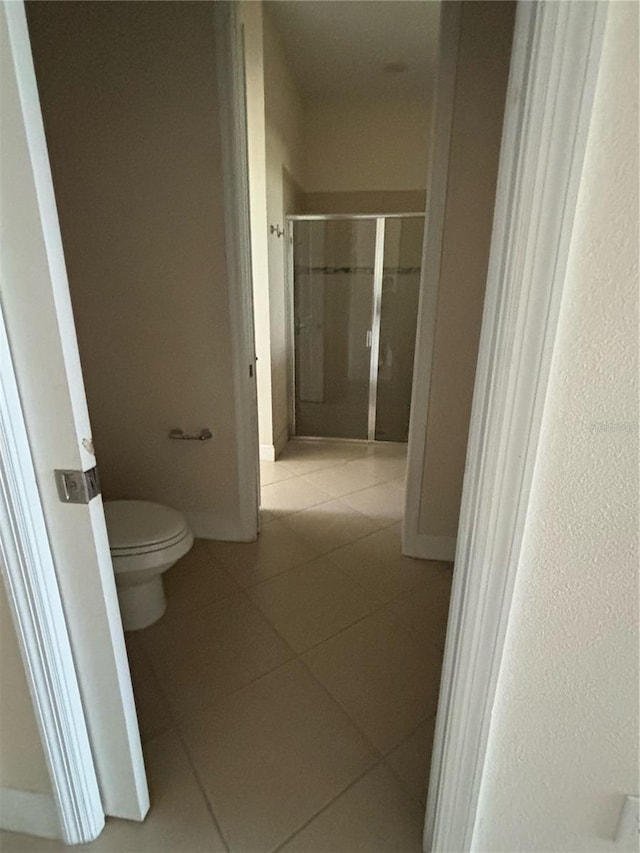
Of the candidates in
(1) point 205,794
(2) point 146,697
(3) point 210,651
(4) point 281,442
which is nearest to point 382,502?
(4) point 281,442

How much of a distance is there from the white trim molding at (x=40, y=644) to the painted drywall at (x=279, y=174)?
91.4 inches

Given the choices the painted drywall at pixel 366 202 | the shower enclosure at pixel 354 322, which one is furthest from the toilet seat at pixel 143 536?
the painted drywall at pixel 366 202

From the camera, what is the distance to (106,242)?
184 centimetres

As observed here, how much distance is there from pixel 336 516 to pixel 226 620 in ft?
3.03

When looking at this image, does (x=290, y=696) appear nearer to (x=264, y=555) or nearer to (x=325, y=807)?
(x=325, y=807)

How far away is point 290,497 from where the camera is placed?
104 inches

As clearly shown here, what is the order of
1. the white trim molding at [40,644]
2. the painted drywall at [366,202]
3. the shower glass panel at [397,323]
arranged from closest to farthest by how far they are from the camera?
the white trim molding at [40,644]
the shower glass panel at [397,323]
the painted drywall at [366,202]

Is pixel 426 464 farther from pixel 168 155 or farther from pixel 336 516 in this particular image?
pixel 168 155

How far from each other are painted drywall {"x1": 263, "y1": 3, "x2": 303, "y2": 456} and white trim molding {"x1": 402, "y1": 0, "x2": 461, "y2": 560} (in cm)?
140

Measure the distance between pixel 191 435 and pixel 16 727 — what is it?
1279 millimetres

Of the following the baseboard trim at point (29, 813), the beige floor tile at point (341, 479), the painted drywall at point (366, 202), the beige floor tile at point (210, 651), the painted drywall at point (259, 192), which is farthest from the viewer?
the painted drywall at point (366, 202)

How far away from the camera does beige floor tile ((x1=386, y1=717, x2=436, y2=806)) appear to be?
110 cm

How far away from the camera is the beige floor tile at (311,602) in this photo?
1605mm

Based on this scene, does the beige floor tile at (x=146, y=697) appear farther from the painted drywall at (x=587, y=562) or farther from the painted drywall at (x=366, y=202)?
the painted drywall at (x=366, y=202)
